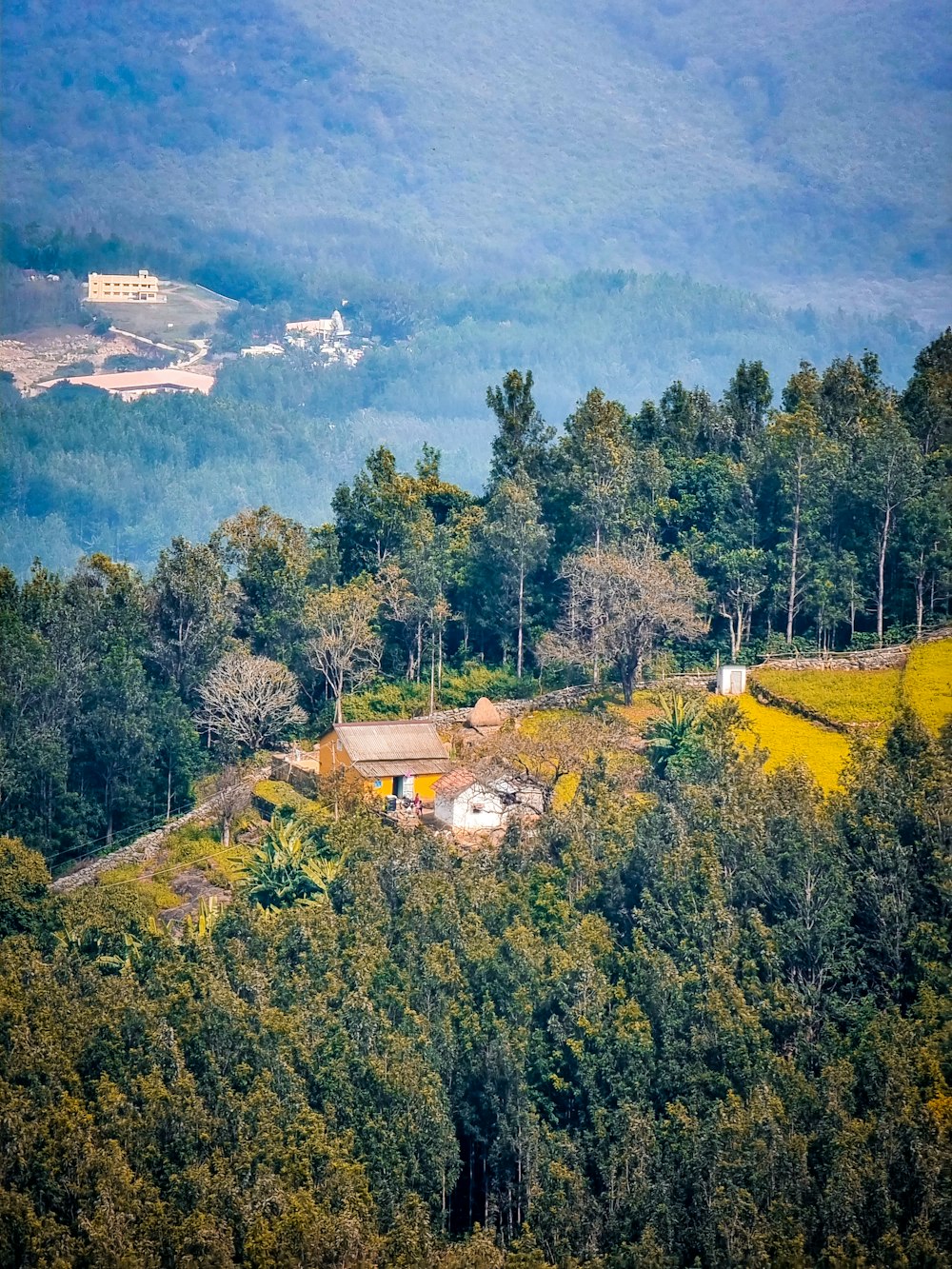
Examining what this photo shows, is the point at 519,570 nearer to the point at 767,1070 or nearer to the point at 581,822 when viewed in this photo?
the point at 581,822

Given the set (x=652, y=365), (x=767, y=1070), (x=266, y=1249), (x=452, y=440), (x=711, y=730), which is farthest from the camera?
(x=652, y=365)

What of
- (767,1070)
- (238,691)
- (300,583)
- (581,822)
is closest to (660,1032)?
(767,1070)

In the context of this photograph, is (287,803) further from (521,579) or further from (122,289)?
(122,289)

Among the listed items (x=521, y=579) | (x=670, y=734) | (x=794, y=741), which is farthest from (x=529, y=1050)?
(x=521, y=579)

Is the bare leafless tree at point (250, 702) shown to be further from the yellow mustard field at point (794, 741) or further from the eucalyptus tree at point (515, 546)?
the yellow mustard field at point (794, 741)

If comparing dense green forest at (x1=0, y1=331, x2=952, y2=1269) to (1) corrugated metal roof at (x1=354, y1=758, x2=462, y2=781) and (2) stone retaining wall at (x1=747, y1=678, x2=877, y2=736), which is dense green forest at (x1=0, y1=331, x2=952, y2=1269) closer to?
(1) corrugated metal roof at (x1=354, y1=758, x2=462, y2=781)

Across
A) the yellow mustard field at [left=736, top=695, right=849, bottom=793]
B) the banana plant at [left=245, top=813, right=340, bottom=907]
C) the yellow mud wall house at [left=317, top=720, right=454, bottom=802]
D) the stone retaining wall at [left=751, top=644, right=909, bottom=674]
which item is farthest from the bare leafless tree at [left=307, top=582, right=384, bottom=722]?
the banana plant at [left=245, top=813, right=340, bottom=907]

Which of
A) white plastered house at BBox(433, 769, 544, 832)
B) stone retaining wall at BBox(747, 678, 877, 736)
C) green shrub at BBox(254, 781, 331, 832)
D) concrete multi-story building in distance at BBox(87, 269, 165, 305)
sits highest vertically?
concrete multi-story building in distance at BBox(87, 269, 165, 305)

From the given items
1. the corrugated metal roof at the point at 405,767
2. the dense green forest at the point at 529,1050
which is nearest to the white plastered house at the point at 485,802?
the corrugated metal roof at the point at 405,767

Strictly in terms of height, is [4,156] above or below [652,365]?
above
